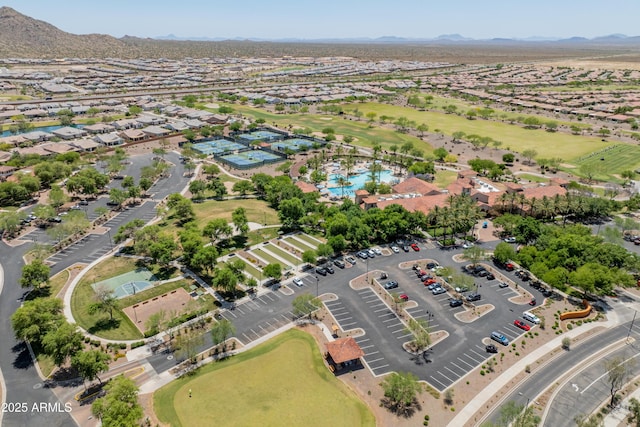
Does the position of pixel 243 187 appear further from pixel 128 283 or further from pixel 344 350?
pixel 344 350

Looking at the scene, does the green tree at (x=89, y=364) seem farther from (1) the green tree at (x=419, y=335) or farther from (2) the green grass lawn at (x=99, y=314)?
(1) the green tree at (x=419, y=335)

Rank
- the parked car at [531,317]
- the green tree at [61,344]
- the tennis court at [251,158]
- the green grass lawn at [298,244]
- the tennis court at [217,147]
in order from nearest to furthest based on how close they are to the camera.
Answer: the green tree at [61,344] < the parked car at [531,317] < the green grass lawn at [298,244] < the tennis court at [251,158] < the tennis court at [217,147]

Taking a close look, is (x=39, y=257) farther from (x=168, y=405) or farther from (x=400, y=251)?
(x=400, y=251)

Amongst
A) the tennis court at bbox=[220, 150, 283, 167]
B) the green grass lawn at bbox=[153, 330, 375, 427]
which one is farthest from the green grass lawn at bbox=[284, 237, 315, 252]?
the tennis court at bbox=[220, 150, 283, 167]

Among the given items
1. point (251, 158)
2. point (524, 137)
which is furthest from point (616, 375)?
point (524, 137)

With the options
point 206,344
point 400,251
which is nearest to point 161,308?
point 206,344

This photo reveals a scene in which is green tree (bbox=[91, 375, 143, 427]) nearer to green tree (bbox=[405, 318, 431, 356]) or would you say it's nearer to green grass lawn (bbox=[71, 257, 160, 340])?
green grass lawn (bbox=[71, 257, 160, 340])

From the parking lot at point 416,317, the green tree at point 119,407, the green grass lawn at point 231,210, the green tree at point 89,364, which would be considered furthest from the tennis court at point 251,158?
the green tree at point 119,407
